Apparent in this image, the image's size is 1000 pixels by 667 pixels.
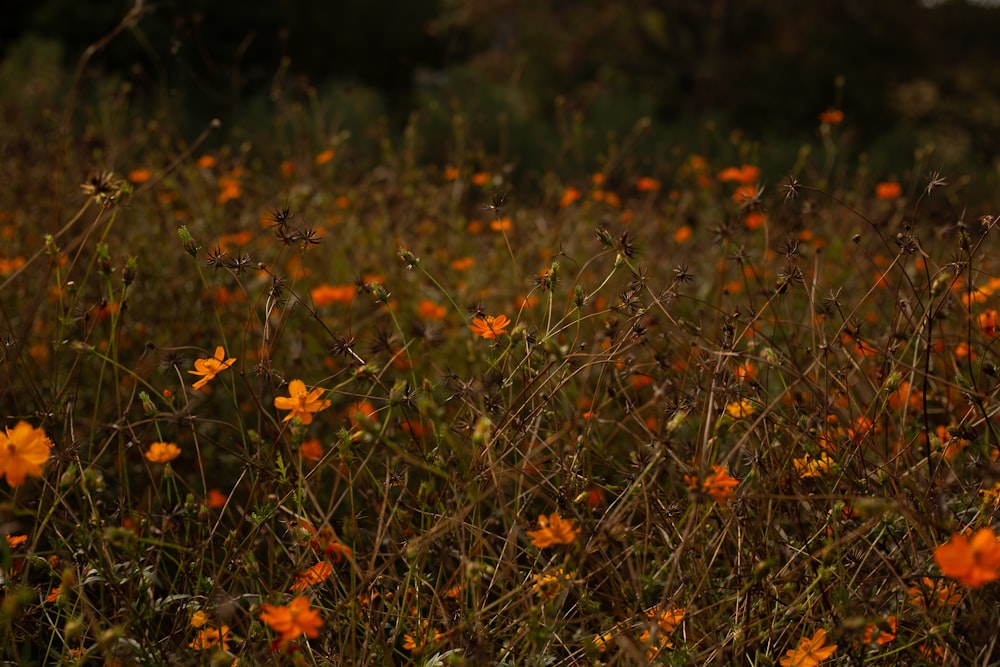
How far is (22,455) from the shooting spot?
3.68 feet

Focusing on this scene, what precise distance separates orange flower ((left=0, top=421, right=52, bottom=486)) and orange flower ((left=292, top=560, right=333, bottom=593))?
1.19 feet

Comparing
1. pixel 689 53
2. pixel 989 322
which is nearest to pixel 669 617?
pixel 989 322

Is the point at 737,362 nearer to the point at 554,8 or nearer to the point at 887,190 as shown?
the point at 887,190

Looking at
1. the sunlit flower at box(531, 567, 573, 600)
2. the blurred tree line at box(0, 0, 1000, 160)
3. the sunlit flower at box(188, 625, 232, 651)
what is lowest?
the blurred tree line at box(0, 0, 1000, 160)

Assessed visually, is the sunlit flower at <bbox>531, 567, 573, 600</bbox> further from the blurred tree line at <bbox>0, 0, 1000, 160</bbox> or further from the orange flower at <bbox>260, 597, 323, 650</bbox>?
the blurred tree line at <bbox>0, 0, 1000, 160</bbox>

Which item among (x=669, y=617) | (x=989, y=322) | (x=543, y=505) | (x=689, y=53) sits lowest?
(x=689, y=53)

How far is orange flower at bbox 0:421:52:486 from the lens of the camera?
3.60 ft

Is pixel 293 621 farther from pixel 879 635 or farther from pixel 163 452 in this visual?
pixel 879 635

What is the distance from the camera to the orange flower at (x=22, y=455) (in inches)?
43.2

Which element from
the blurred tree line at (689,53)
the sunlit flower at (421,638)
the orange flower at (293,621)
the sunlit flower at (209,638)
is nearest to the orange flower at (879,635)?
the sunlit flower at (421,638)

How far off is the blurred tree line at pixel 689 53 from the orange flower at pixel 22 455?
8.83 metres

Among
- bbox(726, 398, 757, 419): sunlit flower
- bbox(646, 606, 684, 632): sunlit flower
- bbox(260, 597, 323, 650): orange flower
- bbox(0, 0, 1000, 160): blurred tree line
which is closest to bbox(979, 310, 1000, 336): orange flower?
bbox(726, 398, 757, 419): sunlit flower

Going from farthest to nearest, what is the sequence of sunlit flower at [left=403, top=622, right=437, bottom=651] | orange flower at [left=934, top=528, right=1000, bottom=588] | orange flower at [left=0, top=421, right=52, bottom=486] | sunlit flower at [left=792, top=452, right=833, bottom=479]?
sunlit flower at [left=792, top=452, right=833, bottom=479], sunlit flower at [left=403, top=622, right=437, bottom=651], orange flower at [left=0, top=421, right=52, bottom=486], orange flower at [left=934, top=528, right=1000, bottom=588]

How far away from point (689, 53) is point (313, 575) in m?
10.9
